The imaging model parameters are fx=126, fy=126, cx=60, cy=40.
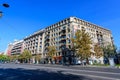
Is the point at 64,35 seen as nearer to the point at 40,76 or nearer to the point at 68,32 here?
the point at 68,32

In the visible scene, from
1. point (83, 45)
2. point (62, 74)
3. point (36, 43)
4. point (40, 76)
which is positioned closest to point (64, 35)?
point (83, 45)

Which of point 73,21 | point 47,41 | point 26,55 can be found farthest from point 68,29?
point 26,55

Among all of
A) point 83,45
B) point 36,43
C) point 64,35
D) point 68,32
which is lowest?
point 83,45

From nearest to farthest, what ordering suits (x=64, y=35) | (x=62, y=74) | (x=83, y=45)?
(x=62, y=74), (x=83, y=45), (x=64, y=35)

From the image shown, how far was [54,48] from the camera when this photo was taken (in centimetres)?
6309

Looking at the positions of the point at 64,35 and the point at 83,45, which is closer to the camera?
the point at 83,45

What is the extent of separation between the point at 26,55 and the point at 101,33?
5179 cm

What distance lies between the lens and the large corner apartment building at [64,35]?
206 feet

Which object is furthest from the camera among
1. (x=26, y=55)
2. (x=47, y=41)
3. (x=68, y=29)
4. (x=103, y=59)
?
(x=26, y=55)

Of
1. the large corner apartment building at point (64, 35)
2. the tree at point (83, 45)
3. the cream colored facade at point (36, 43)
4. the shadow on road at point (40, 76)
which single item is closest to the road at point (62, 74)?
the shadow on road at point (40, 76)

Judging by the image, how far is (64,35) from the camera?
65062 mm

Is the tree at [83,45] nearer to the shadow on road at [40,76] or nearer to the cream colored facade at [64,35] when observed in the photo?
the cream colored facade at [64,35]

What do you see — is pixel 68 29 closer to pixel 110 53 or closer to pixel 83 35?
pixel 83 35

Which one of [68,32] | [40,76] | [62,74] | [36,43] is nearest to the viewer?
[40,76]
